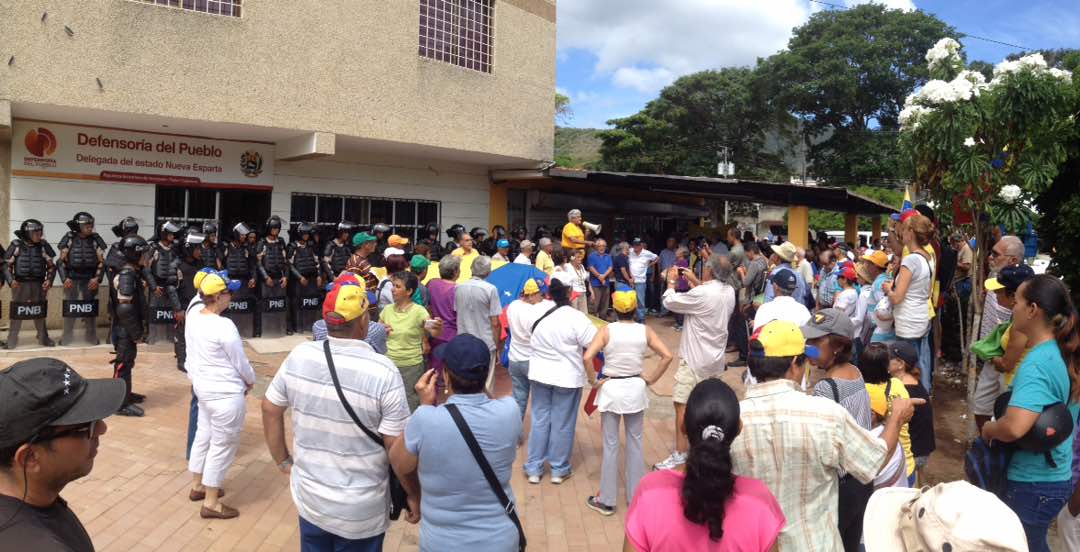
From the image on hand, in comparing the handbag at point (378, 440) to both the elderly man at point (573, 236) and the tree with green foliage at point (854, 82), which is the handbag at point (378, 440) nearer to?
the elderly man at point (573, 236)

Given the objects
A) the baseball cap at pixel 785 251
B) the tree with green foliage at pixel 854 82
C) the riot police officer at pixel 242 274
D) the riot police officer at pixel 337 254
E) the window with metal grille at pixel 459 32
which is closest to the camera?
the baseball cap at pixel 785 251

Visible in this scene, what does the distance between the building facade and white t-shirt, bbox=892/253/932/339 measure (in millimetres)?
8585

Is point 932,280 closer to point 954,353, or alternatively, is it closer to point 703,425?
point 703,425

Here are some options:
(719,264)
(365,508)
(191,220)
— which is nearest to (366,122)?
(191,220)

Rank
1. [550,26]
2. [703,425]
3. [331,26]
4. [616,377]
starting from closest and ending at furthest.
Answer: [703,425] → [616,377] → [331,26] → [550,26]

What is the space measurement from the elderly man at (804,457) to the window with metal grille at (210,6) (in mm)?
10107

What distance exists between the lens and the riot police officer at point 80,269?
908 cm

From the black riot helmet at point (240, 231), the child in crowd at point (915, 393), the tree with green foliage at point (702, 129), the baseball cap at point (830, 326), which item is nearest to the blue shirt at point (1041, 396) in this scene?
the child in crowd at point (915, 393)

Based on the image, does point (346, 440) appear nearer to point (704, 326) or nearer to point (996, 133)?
point (704, 326)

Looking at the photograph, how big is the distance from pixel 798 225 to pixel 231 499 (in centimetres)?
1274

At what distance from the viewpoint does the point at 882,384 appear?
11.6ft

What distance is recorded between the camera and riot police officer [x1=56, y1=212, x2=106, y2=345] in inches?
357

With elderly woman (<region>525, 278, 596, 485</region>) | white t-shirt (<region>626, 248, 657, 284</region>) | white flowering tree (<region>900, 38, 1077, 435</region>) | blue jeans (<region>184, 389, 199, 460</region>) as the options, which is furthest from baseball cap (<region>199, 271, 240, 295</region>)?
white t-shirt (<region>626, 248, 657, 284</region>)

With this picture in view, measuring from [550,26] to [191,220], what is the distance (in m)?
8.24
